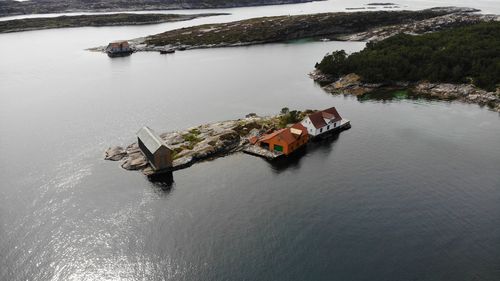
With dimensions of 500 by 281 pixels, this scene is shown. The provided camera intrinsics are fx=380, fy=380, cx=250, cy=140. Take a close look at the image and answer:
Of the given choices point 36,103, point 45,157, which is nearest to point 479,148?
point 45,157

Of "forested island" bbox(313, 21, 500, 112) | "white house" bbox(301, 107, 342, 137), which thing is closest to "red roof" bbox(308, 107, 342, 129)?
"white house" bbox(301, 107, 342, 137)

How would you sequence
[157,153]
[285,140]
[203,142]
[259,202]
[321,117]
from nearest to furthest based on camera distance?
[259,202]
[157,153]
[285,140]
[203,142]
[321,117]

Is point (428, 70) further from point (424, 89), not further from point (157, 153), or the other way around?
point (157, 153)

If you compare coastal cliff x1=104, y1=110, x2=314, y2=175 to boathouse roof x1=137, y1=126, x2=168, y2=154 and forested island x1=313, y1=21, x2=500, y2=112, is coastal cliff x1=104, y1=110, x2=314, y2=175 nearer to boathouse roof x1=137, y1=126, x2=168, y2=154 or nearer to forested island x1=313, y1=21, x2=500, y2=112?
boathouse roof x1=137, y1=126, x2=168, y2=154

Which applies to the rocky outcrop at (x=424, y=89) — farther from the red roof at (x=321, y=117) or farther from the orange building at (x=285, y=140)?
the orange building at (x=285, y=140)

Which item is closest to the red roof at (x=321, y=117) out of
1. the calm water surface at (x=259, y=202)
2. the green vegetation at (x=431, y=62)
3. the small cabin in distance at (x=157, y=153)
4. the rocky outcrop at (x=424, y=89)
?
the calm water surface at (x=259, y=202)

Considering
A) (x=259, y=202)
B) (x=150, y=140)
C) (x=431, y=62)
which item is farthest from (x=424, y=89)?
(x=150, y=140)
